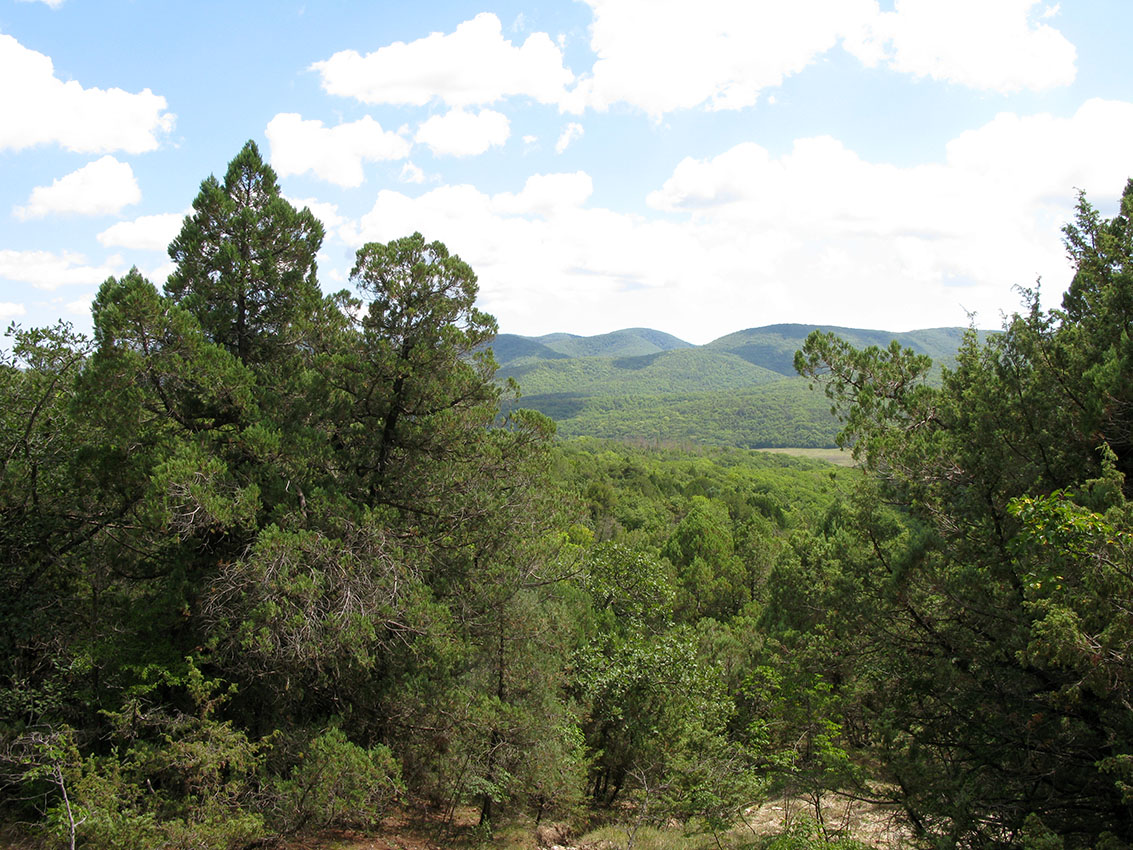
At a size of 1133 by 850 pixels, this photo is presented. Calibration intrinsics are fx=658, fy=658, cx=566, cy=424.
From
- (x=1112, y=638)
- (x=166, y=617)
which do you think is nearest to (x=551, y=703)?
(x=166, y=617)

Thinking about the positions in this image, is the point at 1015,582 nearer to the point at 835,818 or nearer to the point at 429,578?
the point at 429,578

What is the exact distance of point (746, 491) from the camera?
6706 centimetres

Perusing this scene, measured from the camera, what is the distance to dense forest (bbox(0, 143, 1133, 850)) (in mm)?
6887

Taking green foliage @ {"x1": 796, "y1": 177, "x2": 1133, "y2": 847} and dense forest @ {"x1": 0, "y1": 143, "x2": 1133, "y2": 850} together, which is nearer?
green foliage @ {"x1": 796, "y1": 177, "x2": 1133, "y2": 847}

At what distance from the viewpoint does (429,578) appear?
1141cm

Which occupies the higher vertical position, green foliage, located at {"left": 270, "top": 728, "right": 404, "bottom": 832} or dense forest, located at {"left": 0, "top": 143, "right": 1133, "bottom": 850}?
dense forest, located at {"left": 0, "top": 143, "right": 1133, "bottom": 850}

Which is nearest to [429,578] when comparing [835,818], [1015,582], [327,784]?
[327,784]

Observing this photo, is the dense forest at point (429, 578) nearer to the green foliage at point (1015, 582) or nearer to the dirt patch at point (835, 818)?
the green foliage at point (1015, 582)

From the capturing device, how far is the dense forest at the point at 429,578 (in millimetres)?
6887

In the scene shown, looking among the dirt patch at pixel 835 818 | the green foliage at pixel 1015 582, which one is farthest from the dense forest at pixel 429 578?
the dirt patch at pixel 835 818

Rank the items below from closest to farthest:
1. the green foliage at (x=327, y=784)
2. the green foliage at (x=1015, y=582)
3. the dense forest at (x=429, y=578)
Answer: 1. the green foliage at (x=1015, y=582)
2. the dense forest at (x=429, y=578)
3. the green foliage at (x=327, y=784)

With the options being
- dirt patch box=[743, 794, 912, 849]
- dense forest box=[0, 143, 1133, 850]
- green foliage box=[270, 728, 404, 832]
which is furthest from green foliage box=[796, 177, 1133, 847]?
green foliage box=[270, 728, 404, 832]

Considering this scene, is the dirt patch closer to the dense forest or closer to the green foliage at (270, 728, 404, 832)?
the dense forest

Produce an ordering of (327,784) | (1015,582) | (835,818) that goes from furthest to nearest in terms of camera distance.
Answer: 1. (835,818)
2. (327,784)
3. (1015,582)
